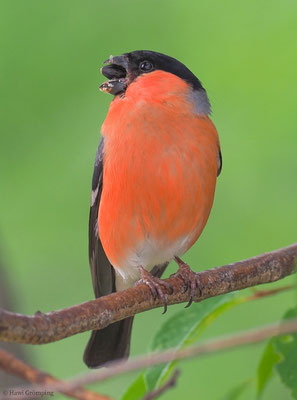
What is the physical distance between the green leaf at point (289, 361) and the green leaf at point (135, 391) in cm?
69

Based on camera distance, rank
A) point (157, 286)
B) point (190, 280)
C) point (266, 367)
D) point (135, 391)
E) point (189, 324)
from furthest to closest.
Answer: point (190, 280), point (157, 286), point (189, 324), point (135, 391), point (266, 367)

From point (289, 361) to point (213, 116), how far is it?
2796 millimetres

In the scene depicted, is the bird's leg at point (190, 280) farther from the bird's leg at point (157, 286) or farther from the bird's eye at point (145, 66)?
the bird's eye at point (145, 66)

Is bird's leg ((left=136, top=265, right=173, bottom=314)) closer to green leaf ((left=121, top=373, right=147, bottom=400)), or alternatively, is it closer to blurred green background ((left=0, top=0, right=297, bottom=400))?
green leaf ((left=121, top=373, right=147, bottom=400))

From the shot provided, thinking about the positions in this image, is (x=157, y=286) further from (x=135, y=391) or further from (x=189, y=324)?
(x=135, y=391)

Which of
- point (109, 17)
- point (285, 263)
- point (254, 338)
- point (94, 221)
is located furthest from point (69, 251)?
point (254, 338)

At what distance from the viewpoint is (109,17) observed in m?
5.00

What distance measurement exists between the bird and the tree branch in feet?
0.62

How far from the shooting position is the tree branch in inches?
88.5

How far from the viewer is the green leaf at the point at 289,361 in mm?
2260

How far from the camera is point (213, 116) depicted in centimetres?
489

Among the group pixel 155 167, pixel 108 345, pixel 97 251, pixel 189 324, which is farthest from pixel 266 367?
pixel 97 251

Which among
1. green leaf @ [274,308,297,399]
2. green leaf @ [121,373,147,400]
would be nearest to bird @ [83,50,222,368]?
green leaf @ [121,373,147,400]

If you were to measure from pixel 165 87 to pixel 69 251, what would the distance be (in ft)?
6.29
